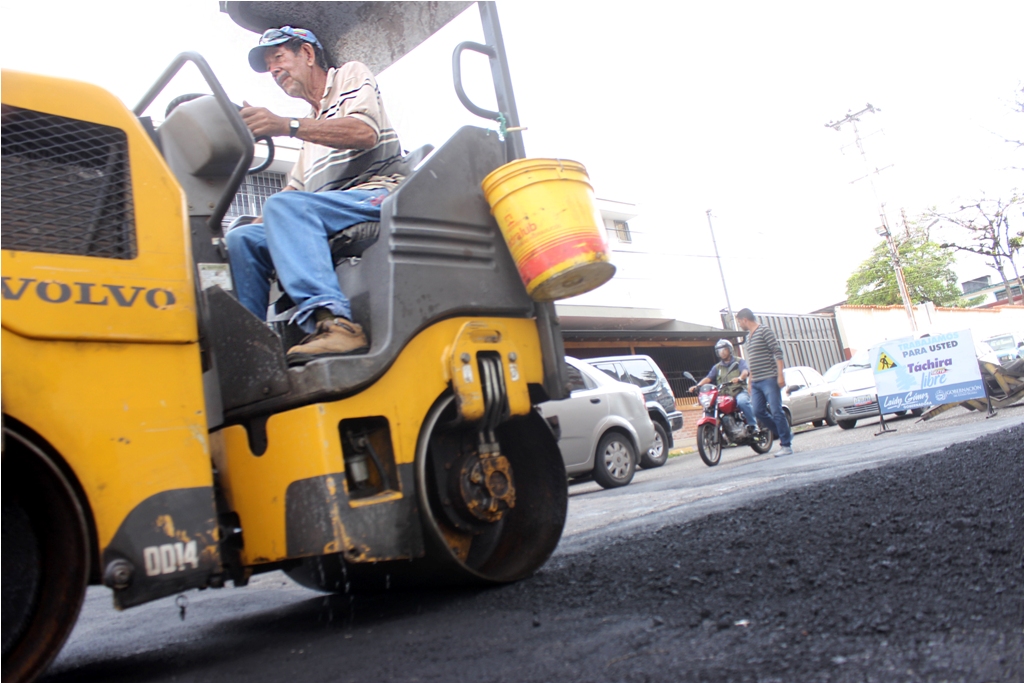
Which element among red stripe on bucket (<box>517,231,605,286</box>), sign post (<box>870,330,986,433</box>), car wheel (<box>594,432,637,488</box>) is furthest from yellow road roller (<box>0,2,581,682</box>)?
sign post (<box>870,330,986,433</box>)

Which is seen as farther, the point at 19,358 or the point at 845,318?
the point at 845,318

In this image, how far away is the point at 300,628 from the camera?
118 inches

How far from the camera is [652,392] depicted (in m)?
12.9

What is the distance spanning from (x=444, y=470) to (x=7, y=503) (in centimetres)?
145

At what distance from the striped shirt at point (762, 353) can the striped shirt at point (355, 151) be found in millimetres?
7069

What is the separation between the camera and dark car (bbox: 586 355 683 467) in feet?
40.3

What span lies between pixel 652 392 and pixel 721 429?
5.12ft

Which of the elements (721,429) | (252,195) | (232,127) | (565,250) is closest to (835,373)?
(721,429)

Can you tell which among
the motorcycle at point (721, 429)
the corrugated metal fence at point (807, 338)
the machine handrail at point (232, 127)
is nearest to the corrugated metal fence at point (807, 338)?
the corrugated metal fence at point (807, 338)

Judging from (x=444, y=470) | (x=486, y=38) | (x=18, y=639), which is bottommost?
(x=18, y=639)

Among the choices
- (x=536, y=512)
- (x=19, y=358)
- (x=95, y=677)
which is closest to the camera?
(x=19, y=358)

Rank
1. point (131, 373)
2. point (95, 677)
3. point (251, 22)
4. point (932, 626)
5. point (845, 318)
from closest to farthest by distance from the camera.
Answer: point (932, 626) < point (131, 373) < point (95, 677) < point (251, 22) < point (845, 318)

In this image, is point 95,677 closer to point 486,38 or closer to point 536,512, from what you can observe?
point 536,512

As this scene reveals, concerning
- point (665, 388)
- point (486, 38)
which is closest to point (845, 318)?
point (665, 388)
